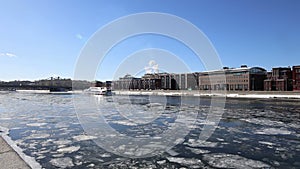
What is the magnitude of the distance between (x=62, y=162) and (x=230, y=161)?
15.7 ft

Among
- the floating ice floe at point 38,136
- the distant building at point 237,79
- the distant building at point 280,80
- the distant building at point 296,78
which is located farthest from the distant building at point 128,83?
the floating ice floe at point 38,136

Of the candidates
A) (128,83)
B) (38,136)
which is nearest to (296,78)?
(38,136)

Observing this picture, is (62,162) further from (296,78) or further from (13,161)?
(296,78)

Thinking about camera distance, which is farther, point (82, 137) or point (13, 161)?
point (82, 137)

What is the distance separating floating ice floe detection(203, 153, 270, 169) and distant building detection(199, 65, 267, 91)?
90.3 metres

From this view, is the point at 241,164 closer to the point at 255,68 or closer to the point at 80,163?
the point at 80,163

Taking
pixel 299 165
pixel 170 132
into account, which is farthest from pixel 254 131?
pixel 299 165

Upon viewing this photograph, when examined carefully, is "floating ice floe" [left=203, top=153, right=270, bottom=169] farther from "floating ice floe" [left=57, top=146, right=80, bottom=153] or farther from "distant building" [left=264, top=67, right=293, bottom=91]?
"distant building" [left=264, top=67, right=293, bottom=91]

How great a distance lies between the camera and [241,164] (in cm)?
642

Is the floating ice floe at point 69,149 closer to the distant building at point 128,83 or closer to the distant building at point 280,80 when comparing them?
the distant building at point 280,80

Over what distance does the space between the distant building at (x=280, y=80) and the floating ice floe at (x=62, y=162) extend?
88.6 metres

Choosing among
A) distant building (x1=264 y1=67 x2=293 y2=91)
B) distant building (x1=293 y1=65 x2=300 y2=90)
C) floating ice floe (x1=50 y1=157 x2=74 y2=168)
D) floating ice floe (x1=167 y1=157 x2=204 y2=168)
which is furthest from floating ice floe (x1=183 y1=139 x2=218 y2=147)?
distant building (x1=264 y1=67 x2=293 y2=91)

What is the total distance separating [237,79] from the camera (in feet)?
318

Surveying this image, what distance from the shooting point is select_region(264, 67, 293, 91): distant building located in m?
81.9
